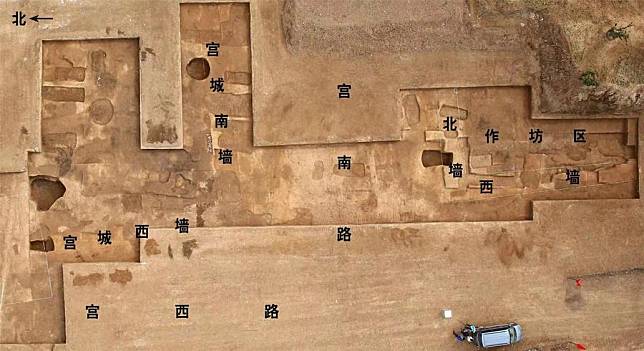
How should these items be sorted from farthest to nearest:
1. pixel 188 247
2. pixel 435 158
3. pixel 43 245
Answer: pixel 435 158
pixel 43 245
pixel 188 247

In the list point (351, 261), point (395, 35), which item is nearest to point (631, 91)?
point (395, 35)

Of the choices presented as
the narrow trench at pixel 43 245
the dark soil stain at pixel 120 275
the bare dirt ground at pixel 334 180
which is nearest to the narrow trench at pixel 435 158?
the bare dirt ground at pixel 334 180

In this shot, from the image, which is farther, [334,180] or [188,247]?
[334,180]

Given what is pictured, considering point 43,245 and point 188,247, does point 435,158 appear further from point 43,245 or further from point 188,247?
point 43,245

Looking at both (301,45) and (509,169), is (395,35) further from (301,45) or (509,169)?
(509,169)

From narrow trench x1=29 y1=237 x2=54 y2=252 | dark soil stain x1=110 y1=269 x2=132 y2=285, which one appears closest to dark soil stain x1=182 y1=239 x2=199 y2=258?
dark soil stain x1=110 y1=269 x2=132 y2=285

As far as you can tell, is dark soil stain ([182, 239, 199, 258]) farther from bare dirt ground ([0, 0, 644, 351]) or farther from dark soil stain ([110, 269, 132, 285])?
dark soil stain ([110, 269, 132, 285])

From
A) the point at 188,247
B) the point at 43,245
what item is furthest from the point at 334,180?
the point at 43,245

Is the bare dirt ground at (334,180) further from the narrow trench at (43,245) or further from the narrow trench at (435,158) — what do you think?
the narrow trench at (435,158)
